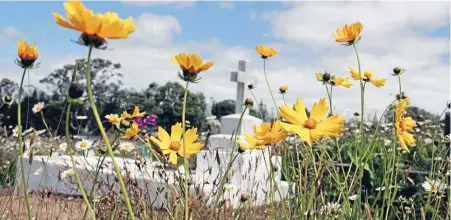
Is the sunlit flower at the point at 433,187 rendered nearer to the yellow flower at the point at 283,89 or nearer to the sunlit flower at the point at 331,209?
the sunlit flower at the point at 331,209

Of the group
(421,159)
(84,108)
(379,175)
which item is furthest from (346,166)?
(84,108)

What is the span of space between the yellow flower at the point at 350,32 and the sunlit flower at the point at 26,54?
0.87m

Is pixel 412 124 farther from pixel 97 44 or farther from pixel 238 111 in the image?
pixel 238 111

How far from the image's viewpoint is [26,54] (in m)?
1.15

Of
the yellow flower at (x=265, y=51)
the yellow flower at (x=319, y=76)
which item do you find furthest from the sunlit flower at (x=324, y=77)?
the yellow flower at (x=265, y=51)

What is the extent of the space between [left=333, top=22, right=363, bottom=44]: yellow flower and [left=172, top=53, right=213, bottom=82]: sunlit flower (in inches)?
28.1

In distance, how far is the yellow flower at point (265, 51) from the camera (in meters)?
2.25

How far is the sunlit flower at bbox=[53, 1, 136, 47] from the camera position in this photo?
2.64ft

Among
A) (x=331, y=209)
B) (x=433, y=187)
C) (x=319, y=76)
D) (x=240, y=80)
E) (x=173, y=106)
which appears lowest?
(x=331, y=209)

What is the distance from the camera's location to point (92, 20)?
0.81 metres

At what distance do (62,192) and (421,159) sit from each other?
321 cm

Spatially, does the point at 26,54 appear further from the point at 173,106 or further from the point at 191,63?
the point at 173,106

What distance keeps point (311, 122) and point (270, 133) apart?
0.58 ft

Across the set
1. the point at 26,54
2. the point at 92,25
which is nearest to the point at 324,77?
the point at 26,54
